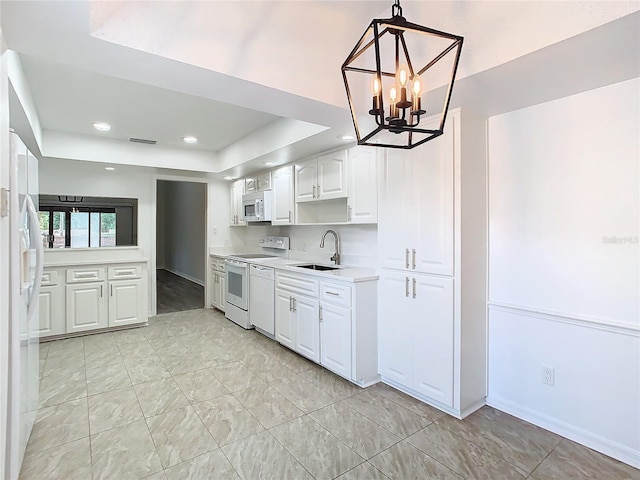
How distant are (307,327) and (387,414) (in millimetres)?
1183

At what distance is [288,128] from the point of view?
3.50 meters

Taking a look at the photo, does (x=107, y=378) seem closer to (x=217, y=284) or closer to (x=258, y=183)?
(x=217, y=284)

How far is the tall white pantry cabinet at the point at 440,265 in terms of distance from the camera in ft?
7.95

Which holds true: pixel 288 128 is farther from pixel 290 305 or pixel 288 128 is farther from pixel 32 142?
pixel 32 142

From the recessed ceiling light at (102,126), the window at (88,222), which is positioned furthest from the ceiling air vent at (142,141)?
the window at (88,222)

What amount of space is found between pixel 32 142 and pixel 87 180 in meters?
1.59

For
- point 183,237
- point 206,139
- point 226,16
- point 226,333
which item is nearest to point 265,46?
point 226,16

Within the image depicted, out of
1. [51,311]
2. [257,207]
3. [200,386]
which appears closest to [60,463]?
[200,386]

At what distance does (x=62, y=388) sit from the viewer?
2906mm

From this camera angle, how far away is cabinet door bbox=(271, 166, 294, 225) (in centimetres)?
433

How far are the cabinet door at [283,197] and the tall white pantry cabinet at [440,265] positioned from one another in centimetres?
171

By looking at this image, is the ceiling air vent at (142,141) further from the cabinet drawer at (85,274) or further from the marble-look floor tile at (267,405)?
the marble-look floor tile at (267,405)

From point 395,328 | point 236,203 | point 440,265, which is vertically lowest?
point 395,328

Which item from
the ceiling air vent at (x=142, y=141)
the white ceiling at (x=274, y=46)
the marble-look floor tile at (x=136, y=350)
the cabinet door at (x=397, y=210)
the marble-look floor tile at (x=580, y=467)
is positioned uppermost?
the ceiling air vent at (x=142, y=141)
